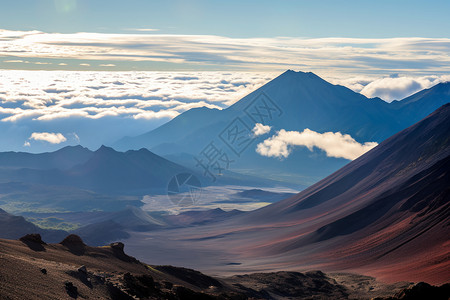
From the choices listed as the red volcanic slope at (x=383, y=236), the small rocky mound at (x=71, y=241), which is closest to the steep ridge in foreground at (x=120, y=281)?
the small rocky mound at (x=71, y=241)

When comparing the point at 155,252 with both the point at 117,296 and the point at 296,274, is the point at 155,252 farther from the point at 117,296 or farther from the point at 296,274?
the point at 117,296

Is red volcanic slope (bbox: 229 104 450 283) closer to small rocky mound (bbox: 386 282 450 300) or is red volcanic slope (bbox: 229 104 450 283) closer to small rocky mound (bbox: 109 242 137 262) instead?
small rocky mound (bbox: 386 282 450 300)

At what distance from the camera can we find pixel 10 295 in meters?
35.5

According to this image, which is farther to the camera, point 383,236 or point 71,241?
point 383,236

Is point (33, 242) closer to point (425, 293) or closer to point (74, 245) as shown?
point (74, 245)

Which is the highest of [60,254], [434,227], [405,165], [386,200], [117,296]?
[405,165]

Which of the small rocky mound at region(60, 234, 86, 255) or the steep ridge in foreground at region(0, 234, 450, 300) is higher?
the small rocky mound at region(60, 234, 86, 255)

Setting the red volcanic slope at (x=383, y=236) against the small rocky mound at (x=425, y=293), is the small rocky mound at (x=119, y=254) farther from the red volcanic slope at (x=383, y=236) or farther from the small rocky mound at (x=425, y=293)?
the red volcanic slope at (x=383, y=236)

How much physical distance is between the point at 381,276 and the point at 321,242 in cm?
4962

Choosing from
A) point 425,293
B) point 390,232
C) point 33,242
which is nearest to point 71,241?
point 33,242

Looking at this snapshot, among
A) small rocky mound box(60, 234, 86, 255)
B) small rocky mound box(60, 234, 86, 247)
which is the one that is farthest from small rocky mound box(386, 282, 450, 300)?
small rocky mound box(60, 234, 86, 247)

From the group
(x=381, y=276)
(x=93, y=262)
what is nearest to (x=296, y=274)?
(x=381, y=276)

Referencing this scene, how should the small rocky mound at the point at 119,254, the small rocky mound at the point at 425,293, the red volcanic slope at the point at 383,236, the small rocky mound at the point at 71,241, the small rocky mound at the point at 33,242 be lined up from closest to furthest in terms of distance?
the small rocky mound at the point at 425,293 < the small rocky mound at the point at 33,242 < the small rocky mound at the point at 71,241 < the small rocky mound at the point at 119,254 < the red volcanic slope at the point at 383,236

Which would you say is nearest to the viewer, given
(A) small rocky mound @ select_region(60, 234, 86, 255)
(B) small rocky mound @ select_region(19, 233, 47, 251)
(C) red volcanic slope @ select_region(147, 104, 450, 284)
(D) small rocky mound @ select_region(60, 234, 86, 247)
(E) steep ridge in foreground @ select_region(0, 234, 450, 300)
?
(E) steep ridge in foreground @ select_region(0, 234, 450, 300)
